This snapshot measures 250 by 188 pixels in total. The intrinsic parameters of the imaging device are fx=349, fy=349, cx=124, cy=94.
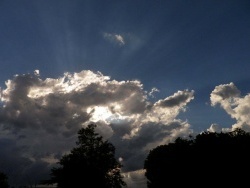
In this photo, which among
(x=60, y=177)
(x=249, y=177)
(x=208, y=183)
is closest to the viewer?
(x=249, y=177)

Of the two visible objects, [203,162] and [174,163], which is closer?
[203,162]

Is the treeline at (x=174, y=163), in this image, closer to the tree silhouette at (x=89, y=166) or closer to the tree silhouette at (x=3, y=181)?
the tree silhouette at (x=89, y=166)

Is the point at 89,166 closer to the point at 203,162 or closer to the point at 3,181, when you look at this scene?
the point at 203,162

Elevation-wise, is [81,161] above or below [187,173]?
above

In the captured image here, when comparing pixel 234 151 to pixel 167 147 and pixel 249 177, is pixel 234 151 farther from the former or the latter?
pixel 167 147

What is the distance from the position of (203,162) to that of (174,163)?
7.75 meters

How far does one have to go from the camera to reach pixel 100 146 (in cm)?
7619

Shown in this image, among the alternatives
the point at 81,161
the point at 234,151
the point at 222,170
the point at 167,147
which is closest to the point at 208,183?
the point at 222,170

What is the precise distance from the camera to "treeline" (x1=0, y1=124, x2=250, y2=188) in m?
62.1

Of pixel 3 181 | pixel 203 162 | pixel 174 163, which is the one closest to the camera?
pixel 203 162

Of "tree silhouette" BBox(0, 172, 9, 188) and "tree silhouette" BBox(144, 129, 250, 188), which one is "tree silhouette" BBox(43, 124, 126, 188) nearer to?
"tree silhouette" BBox(144, 129, 250, 188)

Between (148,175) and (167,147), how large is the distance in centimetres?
863

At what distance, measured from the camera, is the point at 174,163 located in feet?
236

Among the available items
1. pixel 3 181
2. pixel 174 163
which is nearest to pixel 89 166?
pixel 174 163
